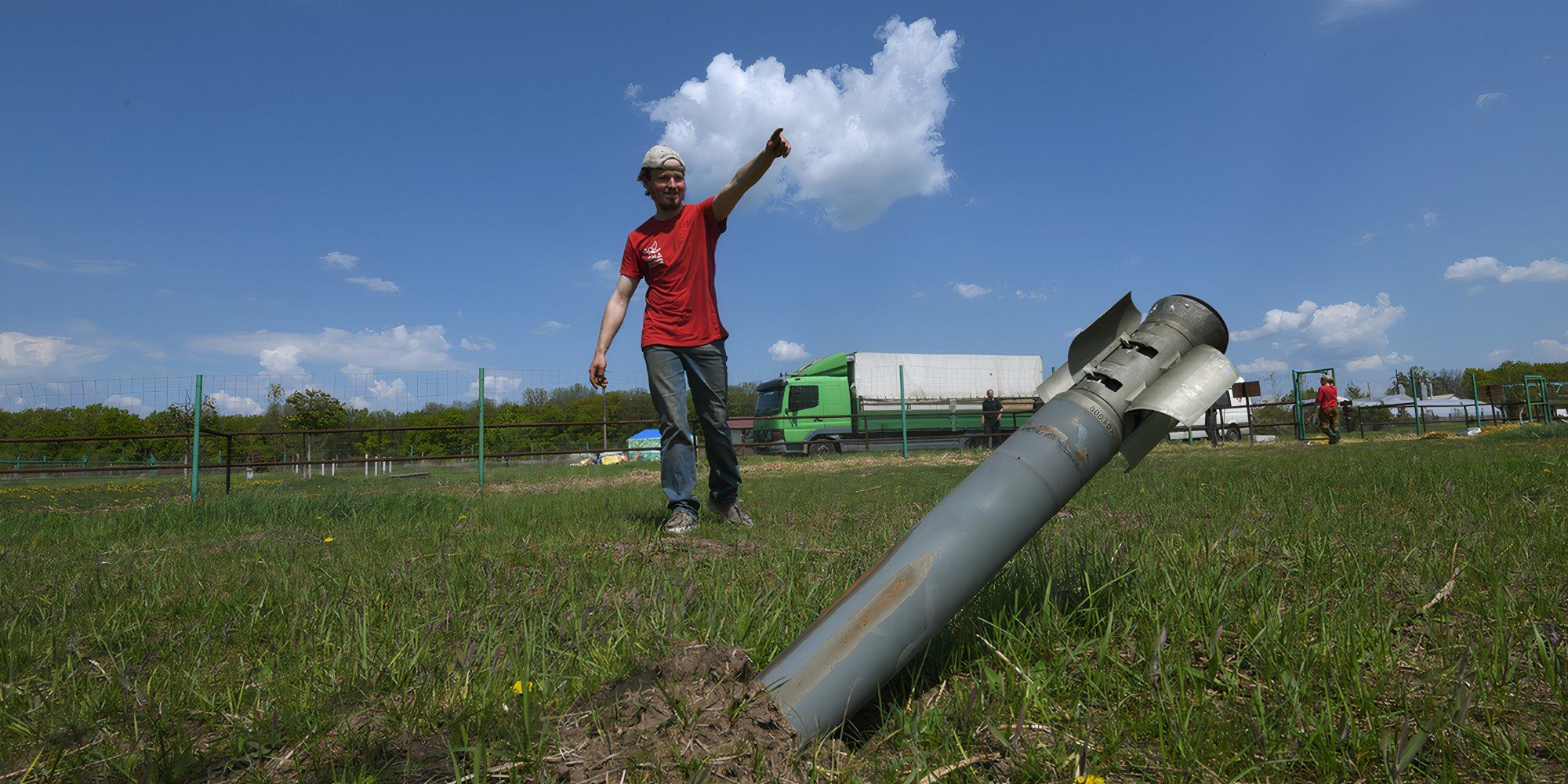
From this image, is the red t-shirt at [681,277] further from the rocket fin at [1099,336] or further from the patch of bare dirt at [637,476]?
the patch of bare dirt at [637,476]

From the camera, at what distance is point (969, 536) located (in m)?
1.36

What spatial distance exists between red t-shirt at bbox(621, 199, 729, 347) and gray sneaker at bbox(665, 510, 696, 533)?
2.92 feet

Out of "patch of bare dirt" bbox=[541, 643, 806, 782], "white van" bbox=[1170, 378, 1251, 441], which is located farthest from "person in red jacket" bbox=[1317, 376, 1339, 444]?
"patch of bare dirt" bbox=[541, 643, 806, 782]

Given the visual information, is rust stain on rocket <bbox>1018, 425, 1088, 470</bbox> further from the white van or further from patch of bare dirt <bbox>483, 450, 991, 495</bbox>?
the white van

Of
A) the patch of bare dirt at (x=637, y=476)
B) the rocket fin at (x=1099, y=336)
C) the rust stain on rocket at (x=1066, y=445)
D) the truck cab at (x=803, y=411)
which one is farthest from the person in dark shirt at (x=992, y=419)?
the rust stain on rocket at (x=1066, y=445)

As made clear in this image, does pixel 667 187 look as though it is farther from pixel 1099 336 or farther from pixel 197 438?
pixel 197 438

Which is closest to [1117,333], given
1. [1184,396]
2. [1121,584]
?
[1184,396]

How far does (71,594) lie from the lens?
8.37ft

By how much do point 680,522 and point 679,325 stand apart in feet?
3.43

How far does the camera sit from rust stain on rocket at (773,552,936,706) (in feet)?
4.04

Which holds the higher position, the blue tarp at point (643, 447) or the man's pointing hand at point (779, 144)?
the man's pointing hand at point (779, 144)

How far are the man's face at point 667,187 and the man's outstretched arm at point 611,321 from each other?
0.47 m

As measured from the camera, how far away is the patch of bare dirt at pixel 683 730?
107cm

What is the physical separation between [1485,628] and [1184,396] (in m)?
0.94
